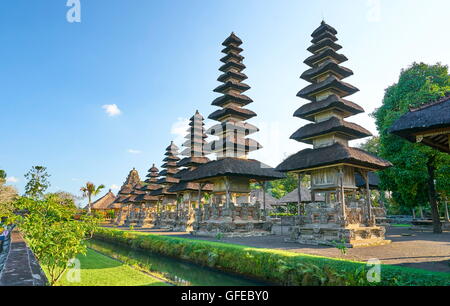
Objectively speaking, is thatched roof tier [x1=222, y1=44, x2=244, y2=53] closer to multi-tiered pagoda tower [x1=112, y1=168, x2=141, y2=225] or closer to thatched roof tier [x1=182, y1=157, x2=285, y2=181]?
thatched roof tier [x1=182, y1=157, x2=285, y2=181]

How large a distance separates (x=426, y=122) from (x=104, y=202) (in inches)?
2268

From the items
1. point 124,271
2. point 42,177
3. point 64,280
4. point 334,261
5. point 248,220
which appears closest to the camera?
point 334,261

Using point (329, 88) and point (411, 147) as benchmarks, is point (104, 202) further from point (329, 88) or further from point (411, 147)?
point (411, 147)

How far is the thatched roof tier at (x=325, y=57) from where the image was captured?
1755 centimetres

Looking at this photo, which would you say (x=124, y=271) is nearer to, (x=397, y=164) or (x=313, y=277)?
(x=313, y=277)

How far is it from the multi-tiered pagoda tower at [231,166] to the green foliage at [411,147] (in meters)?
8.79

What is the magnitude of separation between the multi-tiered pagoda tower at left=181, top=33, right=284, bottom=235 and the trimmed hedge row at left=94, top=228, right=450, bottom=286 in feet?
18.4

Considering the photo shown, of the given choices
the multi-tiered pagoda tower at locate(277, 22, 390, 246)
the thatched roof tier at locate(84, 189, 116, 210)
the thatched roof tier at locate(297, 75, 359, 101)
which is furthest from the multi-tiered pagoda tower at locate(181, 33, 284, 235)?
the thatched roof tier at locate(84, 189, 116, 210)

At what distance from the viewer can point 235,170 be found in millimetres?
18562

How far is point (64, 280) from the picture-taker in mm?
7824

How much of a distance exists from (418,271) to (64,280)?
31.0ft

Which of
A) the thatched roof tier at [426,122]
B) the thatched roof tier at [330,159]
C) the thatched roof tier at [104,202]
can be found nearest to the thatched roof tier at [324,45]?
the thatched roof tier at [330,159]

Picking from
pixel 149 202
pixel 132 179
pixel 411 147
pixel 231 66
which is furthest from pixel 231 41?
pixel 132 179
